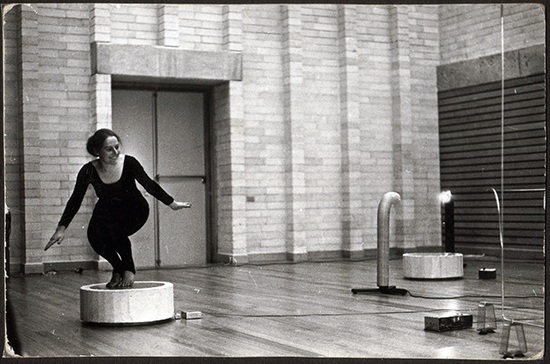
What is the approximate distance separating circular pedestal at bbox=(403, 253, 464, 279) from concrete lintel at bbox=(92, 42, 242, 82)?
489cm

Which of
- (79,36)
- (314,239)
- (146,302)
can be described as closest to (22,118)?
(79,36)

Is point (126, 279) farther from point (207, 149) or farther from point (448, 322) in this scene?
point (207, 149)

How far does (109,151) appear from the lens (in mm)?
5496

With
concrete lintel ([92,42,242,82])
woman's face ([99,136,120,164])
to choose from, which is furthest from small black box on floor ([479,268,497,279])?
concrete lintel ([92,42,242,82])

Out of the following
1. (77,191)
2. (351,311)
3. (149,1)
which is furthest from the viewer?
(351,311)

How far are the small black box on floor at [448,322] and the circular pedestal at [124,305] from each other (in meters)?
2.09

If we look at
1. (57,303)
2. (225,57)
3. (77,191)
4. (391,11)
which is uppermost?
(391,11)

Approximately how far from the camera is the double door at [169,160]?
38.2ft

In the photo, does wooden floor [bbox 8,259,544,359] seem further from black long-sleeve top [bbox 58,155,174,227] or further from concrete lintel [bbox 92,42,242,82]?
concrete lintel [bbox 92,42,242,82]

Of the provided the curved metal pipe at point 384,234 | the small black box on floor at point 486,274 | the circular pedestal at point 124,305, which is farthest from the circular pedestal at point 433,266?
the circular pedestal at point 124,305

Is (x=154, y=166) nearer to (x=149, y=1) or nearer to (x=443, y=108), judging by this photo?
(x=443, y=108)

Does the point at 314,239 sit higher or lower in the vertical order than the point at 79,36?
lower

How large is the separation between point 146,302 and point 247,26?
25.7 feet

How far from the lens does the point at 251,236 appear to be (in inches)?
488
